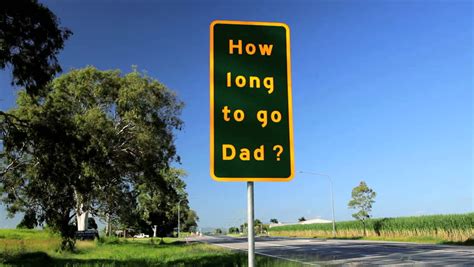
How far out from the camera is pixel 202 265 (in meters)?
15.4

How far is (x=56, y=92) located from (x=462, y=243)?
31553mm

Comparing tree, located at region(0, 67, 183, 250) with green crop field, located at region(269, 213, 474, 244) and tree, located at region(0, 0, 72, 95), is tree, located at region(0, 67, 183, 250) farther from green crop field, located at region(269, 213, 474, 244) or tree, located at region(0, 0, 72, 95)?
green crop field, located at region(269, 213, 474, 244)

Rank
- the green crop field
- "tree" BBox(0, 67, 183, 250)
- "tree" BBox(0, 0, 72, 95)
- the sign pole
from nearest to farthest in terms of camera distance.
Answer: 1. the sign pole
2. "tree" BBox(0, 0, 72, 95)
3. "tree" BBox(0, 67, 183, 250)
4. the green crop field

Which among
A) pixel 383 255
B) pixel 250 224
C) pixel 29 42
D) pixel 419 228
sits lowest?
pixel 383 255

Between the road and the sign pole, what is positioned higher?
the sign pole

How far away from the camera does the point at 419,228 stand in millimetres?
46125

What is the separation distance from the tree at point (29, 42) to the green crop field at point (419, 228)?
31982mm

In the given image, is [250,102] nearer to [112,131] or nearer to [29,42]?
[29,42]

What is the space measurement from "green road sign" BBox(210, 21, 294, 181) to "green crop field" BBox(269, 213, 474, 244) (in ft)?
117

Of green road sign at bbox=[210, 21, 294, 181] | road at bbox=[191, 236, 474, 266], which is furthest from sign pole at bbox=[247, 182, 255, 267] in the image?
road at bbox=[191, 236, 474, 266]

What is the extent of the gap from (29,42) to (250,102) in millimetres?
13405

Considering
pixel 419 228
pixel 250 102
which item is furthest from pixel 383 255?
pixel 419 228

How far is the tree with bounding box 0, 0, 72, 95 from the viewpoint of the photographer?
1421 cm

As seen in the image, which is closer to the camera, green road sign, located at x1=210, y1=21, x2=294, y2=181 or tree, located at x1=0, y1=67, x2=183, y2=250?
green road sign, located at x1=210, y1=21, x2=294, y2=181
